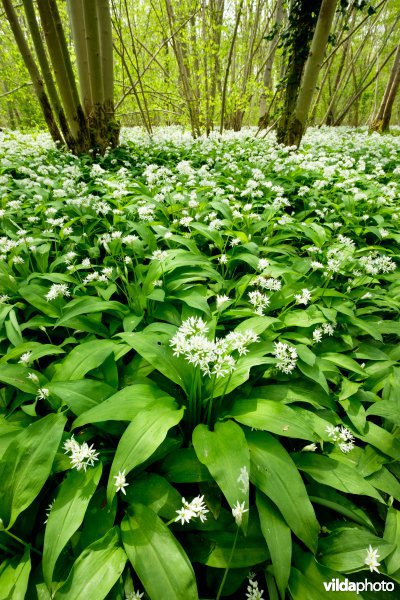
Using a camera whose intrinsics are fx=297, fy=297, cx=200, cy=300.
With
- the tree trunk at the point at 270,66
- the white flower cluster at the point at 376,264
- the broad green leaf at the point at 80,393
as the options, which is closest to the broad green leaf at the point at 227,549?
the broad green leaf at the point at 80,393

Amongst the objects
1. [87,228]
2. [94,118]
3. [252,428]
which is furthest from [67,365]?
[94,118]

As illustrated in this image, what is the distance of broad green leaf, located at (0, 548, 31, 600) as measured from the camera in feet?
3.34

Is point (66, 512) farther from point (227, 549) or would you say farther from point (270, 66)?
point (270, 66)

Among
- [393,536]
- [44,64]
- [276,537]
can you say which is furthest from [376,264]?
[44,64]

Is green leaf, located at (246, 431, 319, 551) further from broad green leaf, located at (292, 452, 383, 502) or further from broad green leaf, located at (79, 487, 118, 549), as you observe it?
broad green leaf, located at (79, 487, 118, 549)

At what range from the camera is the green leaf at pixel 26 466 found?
1148 millimetres

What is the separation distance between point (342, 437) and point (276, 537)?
0.58 metres

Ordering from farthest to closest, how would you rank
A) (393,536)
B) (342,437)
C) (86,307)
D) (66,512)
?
(86,307) < (342,437) < (393,536) < (66,512)

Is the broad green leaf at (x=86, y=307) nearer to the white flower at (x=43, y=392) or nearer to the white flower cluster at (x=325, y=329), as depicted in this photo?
the white flower at (x=43, y=392)

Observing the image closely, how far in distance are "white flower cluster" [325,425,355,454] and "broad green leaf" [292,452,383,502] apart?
76 millimetres

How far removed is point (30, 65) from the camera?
22.4ft

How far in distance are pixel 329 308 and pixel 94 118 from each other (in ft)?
22.8

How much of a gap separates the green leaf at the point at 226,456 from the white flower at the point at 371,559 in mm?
447

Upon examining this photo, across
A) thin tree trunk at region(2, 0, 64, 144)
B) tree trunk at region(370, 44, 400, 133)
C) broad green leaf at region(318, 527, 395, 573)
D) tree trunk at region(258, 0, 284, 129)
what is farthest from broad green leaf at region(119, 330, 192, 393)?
tree trunk at region(370, 44, 400, 133)
